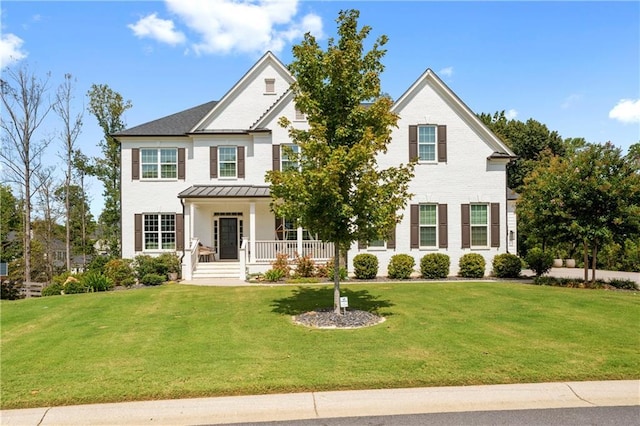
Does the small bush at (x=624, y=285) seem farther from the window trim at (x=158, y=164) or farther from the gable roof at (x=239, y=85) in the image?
the window trim at (x=158, y=164)

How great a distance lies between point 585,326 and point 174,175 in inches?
728

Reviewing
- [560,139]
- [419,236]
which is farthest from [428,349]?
[560,139]

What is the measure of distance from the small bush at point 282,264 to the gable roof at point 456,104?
8797mm

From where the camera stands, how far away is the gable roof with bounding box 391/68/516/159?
60.9 feet

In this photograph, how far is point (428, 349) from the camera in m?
7.45

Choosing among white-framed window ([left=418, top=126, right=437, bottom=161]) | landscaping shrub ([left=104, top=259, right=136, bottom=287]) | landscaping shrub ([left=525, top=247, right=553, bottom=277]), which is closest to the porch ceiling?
landscaping shrub ([left=104, top=259, right=136, bottom=287])

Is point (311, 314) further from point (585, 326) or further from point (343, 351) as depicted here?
point (585, 326)

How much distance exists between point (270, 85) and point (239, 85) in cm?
167

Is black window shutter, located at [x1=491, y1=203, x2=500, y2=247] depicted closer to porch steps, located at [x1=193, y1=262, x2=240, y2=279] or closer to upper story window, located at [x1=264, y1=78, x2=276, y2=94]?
porch steps, located at [x1=193, y1=262, x2=240, y2=279]

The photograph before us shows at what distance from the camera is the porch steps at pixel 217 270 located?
18500 millimetres

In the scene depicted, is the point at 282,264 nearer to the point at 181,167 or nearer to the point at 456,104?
the point at 181,167

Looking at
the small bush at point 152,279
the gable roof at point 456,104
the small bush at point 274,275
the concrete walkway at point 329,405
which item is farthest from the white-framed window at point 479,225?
the small bush at point 152,279

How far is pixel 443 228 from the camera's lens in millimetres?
18609

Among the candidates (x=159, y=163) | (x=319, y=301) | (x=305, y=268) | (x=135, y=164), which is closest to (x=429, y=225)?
(x=305, y=268)
